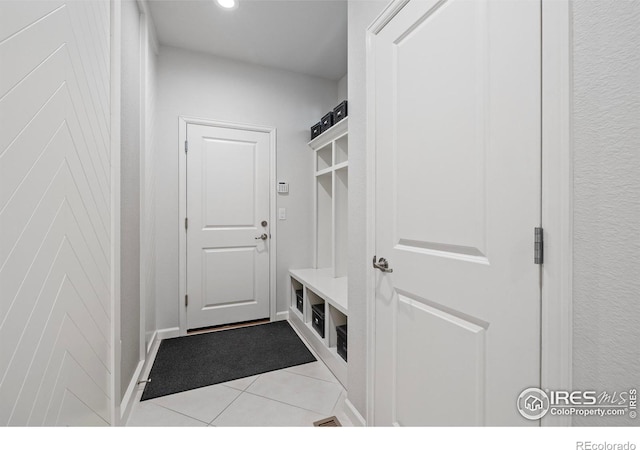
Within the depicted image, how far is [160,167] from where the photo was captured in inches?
101

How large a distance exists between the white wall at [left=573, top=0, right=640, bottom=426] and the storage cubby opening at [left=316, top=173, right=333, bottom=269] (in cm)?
245

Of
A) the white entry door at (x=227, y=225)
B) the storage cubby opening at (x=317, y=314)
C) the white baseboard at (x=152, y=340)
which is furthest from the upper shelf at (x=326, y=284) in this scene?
the white baseboard at (x=152, y=340)

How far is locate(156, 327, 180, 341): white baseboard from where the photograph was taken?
2565mm

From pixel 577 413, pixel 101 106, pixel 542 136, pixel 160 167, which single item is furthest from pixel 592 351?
pixel 160 167

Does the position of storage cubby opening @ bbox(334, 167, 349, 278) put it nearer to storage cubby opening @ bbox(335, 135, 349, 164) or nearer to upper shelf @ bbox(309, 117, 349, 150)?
storage cubby opening @ bbox(335, 135, 349, 164)

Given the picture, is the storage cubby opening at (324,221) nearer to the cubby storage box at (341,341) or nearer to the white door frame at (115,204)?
the cubby storage box at (341,341)

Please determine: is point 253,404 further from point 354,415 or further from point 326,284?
point 326,284

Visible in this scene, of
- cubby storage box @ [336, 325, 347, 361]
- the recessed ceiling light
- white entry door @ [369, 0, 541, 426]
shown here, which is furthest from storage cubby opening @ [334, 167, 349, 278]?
the recessed ceiling light

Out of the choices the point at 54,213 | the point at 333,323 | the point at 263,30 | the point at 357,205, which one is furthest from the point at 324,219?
the point at 54,213

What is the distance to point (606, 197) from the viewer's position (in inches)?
23.0

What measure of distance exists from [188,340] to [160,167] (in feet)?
5.30

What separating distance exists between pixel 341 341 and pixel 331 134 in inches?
69.9

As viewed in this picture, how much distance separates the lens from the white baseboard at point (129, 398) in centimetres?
147

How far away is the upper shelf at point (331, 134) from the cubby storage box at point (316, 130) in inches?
2.9
